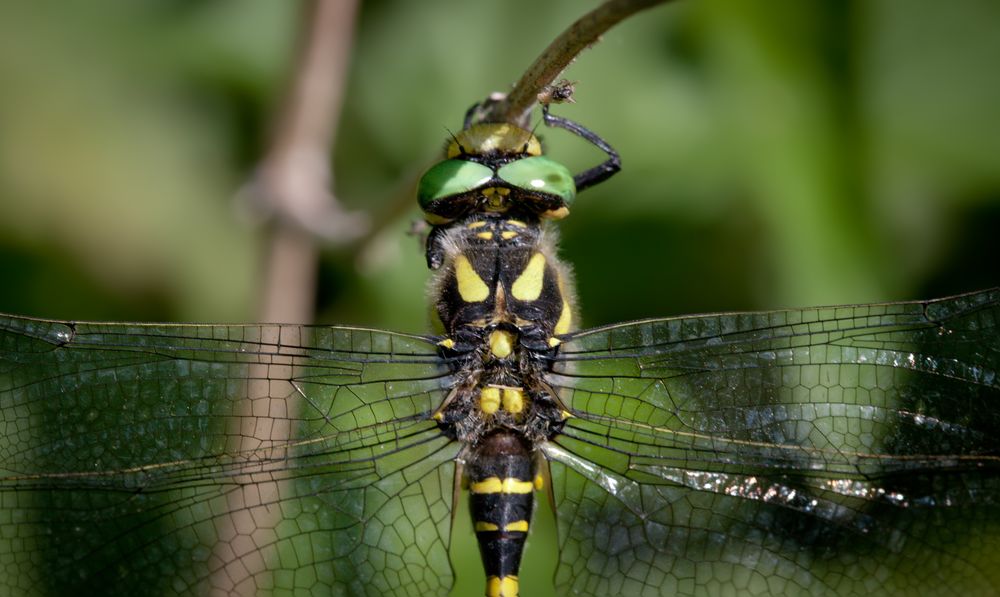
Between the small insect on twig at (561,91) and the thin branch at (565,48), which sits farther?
the small insect on twig at (561,91)

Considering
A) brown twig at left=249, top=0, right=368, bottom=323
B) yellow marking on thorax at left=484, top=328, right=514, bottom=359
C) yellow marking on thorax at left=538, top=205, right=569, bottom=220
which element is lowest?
yellow marking on thorax at left=484, top=328, right=514, bottom=359

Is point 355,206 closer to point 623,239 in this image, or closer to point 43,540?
point 623,239

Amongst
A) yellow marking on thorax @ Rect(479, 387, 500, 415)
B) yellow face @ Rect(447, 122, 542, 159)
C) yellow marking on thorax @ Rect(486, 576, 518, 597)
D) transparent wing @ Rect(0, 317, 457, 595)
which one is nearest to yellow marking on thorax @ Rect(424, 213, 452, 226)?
yellow face @ Rect(447, 122, 542, 159)

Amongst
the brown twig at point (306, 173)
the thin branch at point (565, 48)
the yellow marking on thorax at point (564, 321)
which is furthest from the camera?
the brown twig at point (306, 173)

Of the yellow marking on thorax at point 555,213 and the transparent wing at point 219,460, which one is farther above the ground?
the yellow marking on thorax at point 555,213

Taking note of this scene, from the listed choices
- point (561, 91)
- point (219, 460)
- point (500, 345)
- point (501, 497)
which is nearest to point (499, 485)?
point (501, 497)

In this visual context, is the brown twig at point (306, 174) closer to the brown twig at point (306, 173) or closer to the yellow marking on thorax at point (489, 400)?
the brown twig at point (306, 173)

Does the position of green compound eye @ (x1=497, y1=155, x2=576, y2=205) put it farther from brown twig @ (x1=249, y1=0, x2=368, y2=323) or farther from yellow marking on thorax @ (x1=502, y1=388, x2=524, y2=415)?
brown twig @ (x1=249, y1=0, x2=368, y2=323)

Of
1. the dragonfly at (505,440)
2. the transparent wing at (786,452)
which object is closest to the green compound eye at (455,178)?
the dragonfly at (505,440)
